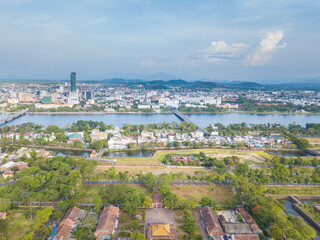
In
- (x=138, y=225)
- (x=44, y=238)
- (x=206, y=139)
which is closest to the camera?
(x=44, y=238)

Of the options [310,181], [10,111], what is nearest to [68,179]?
[310,181]

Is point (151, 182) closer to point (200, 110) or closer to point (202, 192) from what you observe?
point (202, 192)

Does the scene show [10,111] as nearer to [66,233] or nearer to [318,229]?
[66,233]

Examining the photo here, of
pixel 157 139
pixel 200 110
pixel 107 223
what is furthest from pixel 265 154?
pixel 200 110

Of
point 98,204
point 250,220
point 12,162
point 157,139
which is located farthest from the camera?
point 157,139

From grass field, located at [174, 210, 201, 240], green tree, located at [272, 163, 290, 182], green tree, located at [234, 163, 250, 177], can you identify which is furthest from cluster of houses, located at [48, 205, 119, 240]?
green tree, located at [272, 163, 290, 182]

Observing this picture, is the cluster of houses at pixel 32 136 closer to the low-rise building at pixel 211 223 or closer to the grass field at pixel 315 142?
the low-rise building at pixel 211 223

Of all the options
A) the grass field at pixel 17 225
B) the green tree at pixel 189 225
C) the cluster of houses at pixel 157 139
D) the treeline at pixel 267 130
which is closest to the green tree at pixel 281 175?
the green tree at pixel 189 225
